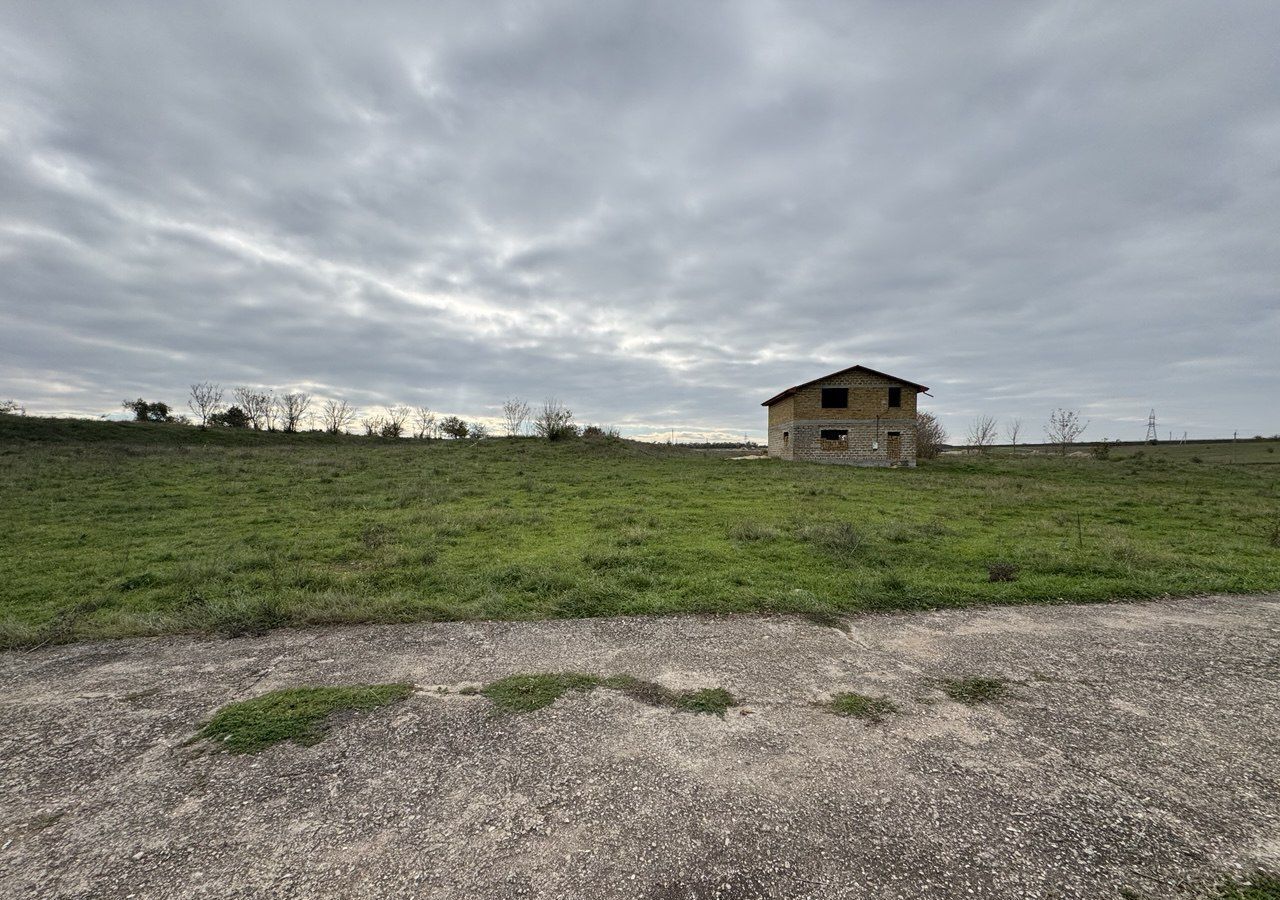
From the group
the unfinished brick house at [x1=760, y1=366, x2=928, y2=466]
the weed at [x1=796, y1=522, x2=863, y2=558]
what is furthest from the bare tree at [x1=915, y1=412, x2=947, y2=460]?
the weed at [x1=796, y1=522, x2=863, y2=558]

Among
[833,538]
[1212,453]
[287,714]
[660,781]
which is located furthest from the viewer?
[1212,453]

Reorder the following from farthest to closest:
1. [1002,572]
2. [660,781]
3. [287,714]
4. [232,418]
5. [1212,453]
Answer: [232,418]
[1212,453]
[1002,572]
[287,714]
[660,781]

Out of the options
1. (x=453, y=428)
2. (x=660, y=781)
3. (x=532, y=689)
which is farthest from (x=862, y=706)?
(x=453, y=428)

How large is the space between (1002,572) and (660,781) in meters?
7.14

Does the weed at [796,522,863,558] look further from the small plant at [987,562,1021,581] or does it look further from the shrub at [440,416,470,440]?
the shrub at [440,416,470,440]

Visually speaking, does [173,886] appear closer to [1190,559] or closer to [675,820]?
[675,820]

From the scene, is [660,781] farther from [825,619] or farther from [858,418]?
[858,418]

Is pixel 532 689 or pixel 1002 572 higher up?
pixel 1002 572

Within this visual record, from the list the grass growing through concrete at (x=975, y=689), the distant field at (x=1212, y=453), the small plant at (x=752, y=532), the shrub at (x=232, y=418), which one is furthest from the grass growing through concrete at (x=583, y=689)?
the shrub at (x=232, y=418)

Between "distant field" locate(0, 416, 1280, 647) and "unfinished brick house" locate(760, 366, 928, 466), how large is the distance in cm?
1278

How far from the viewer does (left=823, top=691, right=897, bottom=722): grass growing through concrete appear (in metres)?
3.95

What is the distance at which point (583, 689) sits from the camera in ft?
14.2

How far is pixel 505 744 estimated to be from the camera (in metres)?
3.59

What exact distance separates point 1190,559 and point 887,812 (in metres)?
9.83
